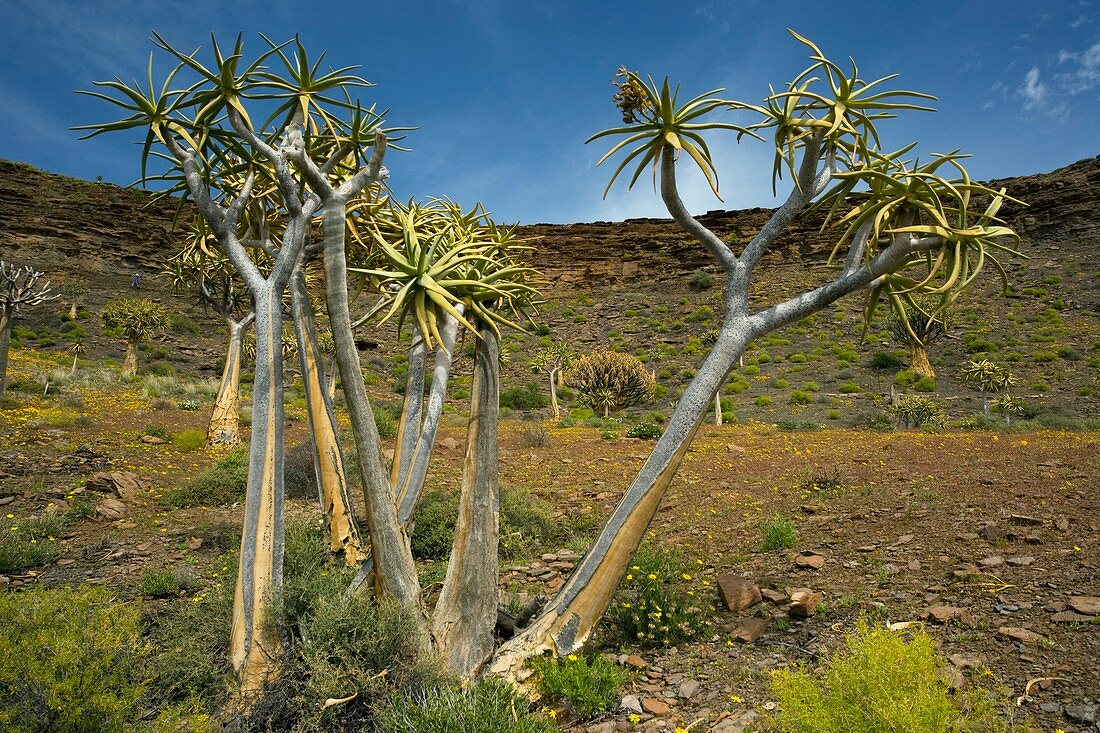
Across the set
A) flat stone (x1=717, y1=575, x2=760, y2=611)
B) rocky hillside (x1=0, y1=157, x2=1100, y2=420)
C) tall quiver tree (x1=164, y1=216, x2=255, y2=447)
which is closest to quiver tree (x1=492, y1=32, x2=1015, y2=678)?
flat stone (x1=717, y1=575, x2=760, y2=611)

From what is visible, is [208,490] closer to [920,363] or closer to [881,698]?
[881,698]

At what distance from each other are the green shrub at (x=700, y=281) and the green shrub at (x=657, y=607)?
47.9m

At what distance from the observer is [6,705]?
112 inches

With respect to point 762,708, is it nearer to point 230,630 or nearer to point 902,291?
point 902,291

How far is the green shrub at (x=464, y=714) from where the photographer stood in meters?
3.10

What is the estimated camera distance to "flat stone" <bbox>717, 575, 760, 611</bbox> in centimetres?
496

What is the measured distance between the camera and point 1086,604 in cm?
398

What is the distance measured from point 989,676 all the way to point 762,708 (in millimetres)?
1292

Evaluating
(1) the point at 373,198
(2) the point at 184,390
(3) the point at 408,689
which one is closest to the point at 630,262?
(2) the point at 184,390

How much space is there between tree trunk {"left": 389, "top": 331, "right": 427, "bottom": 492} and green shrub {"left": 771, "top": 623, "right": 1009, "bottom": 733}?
10.7 ft

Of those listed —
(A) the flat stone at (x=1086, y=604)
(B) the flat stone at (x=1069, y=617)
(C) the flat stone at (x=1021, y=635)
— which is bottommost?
(C) the flat stone at (x=1021, y=635)

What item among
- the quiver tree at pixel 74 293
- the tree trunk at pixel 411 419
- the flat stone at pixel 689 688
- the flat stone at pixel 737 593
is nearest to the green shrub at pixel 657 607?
the flat stone at pixel 737 593

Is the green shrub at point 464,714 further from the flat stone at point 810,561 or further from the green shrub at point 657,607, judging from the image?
the flat stone at point 810,561

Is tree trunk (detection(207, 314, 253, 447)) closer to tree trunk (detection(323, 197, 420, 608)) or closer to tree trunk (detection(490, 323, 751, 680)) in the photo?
tree trunk (detection(323, 197, 420, 608))
